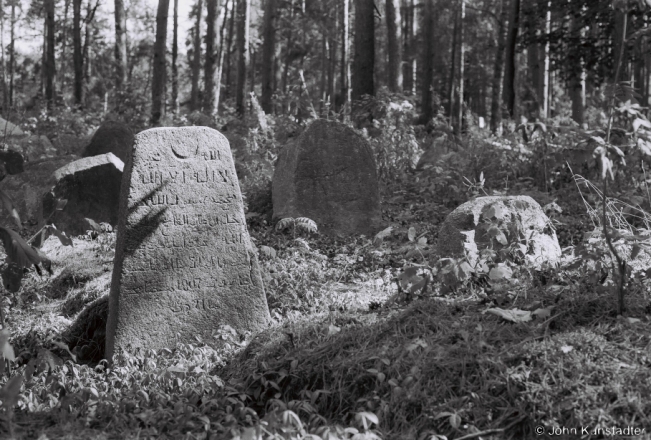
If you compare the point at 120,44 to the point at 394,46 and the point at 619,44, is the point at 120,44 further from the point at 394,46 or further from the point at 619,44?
Answer: the point at 619,44

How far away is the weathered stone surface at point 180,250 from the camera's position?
5094mm

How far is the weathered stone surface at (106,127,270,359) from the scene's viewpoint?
16.7ft

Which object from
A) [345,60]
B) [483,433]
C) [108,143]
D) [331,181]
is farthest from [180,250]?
[345,60]

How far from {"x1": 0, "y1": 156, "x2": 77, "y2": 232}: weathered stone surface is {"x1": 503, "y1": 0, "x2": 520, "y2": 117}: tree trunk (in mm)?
9879

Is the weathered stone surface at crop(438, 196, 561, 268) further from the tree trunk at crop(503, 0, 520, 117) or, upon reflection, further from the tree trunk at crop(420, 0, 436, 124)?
the tree trunk at crop(420, 0, 436, 124)

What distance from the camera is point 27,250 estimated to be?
3273 millimetres

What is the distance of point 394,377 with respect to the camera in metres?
3.67

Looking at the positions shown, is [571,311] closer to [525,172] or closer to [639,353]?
[639,353]

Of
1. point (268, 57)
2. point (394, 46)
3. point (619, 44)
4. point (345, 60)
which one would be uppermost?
point (345, 60)

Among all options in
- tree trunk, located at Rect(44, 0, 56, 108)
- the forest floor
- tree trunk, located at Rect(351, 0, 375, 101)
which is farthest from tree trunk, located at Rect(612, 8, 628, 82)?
tree trunk, located at Rect(44, 0, 56, 108)

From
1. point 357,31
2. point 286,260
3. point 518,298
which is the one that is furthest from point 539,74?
point 518,298

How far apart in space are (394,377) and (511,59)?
1301 cm

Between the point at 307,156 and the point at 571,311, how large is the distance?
201 inches

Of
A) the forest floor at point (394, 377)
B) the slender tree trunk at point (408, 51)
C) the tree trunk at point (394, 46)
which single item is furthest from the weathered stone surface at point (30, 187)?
the slender tree trunk at point (408, 51)
